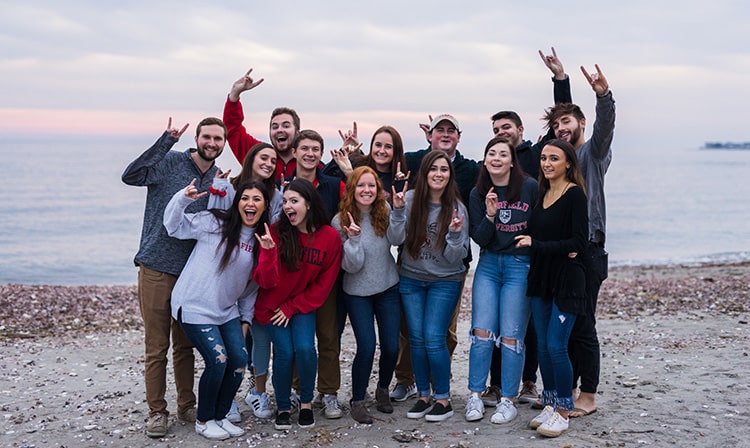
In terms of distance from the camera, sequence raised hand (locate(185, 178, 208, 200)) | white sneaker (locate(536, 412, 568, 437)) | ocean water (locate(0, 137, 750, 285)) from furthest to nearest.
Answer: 1. ocean water (locate(0, 137, 750, 285))
2. white sneaker (locate(536, 412, 568, 437))
3. raised hand (locate(185, 178, 208, 200))

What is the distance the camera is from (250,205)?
587cm

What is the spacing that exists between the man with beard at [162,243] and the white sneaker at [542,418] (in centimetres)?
325

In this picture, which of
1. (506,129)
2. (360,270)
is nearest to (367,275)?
(360,270)

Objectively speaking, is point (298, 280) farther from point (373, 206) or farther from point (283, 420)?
point (283, 420)

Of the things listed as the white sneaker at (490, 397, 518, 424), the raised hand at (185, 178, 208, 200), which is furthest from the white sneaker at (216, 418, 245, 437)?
the white sneaker at (490, 397, 518, 424)

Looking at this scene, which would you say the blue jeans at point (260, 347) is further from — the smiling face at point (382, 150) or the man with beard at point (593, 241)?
the man with beard at point (593, 241)

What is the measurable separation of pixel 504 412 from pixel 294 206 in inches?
108

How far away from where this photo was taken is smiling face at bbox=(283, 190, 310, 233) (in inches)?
235

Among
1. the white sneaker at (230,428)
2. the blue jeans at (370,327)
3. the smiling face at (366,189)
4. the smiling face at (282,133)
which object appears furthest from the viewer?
the smiling face at (282,133)

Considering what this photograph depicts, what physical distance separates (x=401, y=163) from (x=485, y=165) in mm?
978

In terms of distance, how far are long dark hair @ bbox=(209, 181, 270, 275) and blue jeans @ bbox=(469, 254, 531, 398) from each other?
2.08 m

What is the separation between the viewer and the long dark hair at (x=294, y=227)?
5.96m

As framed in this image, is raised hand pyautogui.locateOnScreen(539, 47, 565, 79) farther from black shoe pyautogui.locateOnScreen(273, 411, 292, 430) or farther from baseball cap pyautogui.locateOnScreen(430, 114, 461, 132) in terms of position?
black shoe pyautogui.locateOnScreen(273, 411, 292, 430)

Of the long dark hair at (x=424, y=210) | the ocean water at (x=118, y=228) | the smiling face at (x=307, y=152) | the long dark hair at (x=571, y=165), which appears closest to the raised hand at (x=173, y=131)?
the smiling face at (x=307, y=152)
